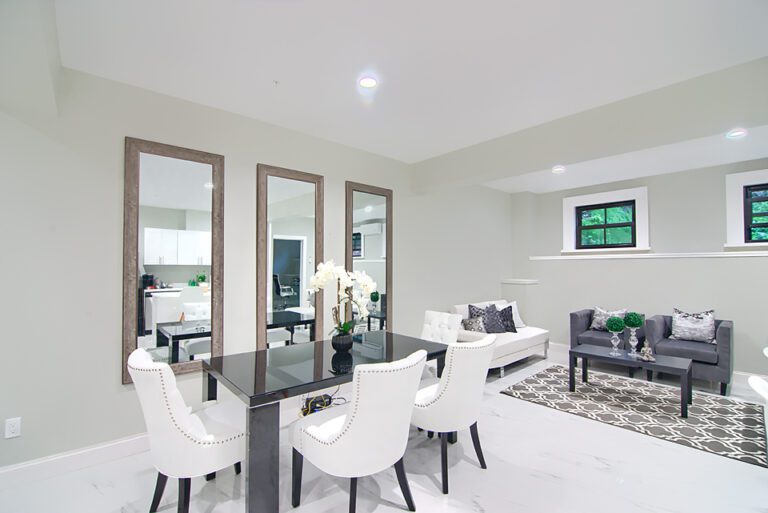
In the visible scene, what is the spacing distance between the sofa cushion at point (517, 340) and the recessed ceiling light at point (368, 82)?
3.12m

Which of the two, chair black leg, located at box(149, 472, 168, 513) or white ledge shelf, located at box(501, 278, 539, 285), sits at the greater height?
white ledge shelf, located at box(501, 278, 539, 285)

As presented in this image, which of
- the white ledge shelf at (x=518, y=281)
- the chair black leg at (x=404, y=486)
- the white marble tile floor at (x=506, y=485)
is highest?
the white ledge shelf at (x=518, y=281)

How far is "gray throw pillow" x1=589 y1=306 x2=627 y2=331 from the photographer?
4813 mm

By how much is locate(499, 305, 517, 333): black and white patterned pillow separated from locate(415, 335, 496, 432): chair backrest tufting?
285cm

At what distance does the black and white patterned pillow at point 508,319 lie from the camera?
194 inches

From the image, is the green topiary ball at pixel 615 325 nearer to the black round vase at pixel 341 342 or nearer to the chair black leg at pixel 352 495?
the black round vase at pixel 341 342

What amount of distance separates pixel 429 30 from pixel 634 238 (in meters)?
4.70

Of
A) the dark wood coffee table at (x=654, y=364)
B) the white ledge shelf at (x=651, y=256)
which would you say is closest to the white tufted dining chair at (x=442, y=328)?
the dark wood coffee table at (x=654, y=364)

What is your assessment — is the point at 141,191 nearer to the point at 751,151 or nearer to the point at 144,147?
the point at 144,147

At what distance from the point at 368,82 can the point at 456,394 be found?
2.17m

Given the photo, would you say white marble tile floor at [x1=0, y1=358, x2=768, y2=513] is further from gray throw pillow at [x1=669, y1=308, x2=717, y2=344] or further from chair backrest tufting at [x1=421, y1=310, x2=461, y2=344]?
gray throw pillow at [x1=669, y1=308, x2=717, y2=344]

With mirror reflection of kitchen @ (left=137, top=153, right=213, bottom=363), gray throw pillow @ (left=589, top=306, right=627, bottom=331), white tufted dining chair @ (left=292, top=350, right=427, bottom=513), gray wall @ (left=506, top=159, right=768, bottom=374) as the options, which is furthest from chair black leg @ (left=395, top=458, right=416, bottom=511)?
gray wall @ (left=506, top=159, right=768, bottom=374)

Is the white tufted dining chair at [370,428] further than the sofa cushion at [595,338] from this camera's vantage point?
No

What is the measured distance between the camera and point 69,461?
92.6 inches
